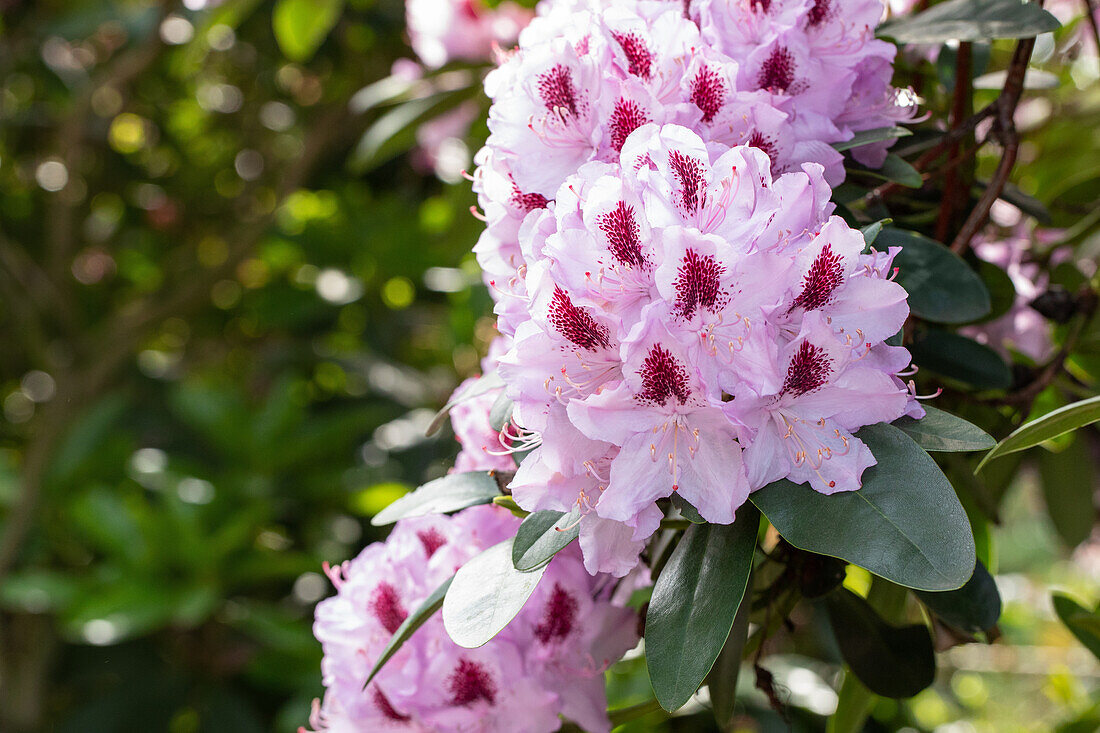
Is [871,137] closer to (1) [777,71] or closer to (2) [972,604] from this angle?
(1) [777,71]

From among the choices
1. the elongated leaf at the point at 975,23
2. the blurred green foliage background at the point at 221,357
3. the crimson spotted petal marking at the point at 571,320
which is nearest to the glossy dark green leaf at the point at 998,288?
the elongated leaf at the point at 975,23

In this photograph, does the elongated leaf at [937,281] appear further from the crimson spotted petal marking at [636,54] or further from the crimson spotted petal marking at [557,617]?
the crimson spotted petal marking at [557,617]

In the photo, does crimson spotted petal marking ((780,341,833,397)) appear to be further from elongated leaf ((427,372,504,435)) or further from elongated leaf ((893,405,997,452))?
elongated leaf ((427,372,504,435))

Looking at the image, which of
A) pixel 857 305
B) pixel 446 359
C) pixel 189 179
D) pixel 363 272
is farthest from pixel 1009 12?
pixel 189 179

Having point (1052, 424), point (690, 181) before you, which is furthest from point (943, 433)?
point (690, 181)

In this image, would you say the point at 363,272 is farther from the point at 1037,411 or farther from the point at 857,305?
the point at 857,305

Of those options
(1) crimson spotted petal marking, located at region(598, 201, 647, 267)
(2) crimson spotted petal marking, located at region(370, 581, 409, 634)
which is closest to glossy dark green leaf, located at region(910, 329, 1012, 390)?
(1) crimson spotted petal marking, located at region(598, 201, 647, 267)
